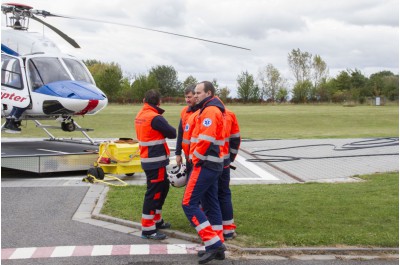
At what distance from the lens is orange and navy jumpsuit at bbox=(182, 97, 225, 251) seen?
568 cm

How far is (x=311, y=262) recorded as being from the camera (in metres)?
5.66

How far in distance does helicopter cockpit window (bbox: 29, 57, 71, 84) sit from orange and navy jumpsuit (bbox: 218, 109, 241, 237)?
7.90 meters

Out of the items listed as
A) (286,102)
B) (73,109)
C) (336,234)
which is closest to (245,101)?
(286,102)

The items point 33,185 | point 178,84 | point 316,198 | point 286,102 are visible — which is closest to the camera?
point 316,198

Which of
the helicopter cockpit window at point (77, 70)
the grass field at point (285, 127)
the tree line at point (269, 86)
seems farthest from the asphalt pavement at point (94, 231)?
the tree line at point (269, 86)

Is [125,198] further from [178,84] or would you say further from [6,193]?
[178,84]

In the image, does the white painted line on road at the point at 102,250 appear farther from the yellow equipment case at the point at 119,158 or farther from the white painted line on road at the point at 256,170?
the white painted line on road at the point at 256,170

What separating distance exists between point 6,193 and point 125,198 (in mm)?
2528

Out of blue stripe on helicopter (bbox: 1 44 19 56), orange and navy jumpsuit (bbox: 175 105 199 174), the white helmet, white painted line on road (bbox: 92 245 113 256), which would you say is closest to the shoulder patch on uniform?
orange and navy jumpsuit (bbox: 175 105 199 174)

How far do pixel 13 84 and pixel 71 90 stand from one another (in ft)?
6.08

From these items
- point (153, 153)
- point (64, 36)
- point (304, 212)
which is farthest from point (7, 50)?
point (304, 212)

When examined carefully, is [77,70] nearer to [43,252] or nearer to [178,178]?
[178,178]

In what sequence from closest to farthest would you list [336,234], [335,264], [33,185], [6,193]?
1. [335,264]
2. [336,234]
3. [6,193]
4. [33,185]

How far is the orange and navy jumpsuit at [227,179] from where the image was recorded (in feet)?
21.4
